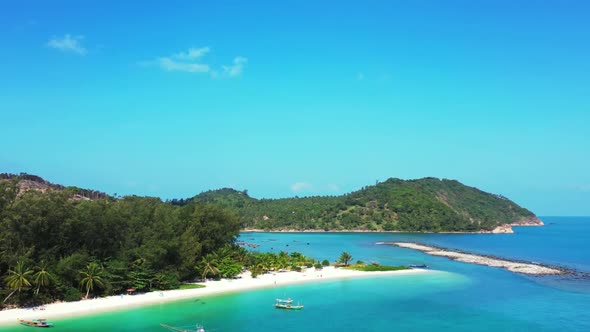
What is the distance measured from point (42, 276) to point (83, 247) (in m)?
6.18

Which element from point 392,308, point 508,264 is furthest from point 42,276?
point 508,264

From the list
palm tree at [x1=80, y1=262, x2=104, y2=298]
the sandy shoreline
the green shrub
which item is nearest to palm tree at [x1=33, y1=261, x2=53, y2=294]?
the sandy shoreline

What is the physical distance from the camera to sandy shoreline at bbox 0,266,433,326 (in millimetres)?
44969

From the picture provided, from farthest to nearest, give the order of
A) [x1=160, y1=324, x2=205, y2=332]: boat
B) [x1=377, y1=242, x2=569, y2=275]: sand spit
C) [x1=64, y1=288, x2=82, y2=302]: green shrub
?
1. [x1=377, y1=242, x2=569, y2=275]: sand spit
2. [x1=64, y1=288, x2=82, y2=302]: green shrub
3. [x1=160, y1=324, x2=205, y2=332]: boat

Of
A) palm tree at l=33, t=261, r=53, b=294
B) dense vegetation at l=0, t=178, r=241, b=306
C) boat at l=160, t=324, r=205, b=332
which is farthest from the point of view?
dense vegetation at l=0, t=178, r=241, b=306

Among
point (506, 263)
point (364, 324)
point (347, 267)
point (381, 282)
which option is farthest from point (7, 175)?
point (506, 263)

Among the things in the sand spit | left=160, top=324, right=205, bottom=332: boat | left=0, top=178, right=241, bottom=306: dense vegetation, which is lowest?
left=160, top=324, right=205, bottom=332: boat

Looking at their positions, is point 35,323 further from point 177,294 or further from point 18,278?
point 177,294

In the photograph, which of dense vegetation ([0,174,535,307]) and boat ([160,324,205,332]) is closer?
boat ([160,324,205,332])

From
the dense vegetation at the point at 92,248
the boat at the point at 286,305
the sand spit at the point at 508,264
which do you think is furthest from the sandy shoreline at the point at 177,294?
the sand spit at the point at 508,264

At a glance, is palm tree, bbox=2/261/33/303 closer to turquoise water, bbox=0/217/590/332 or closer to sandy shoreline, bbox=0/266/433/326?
sandy shoreline, bbox=0/266/433/326

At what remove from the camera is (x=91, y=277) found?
165ft

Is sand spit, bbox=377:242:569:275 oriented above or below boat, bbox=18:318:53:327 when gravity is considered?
above

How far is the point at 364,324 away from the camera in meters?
46.4
